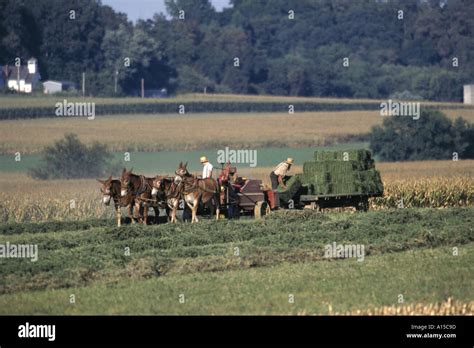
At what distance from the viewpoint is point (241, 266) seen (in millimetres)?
23203

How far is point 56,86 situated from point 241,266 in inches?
2559

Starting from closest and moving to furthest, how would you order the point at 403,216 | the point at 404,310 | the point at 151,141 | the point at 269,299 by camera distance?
the point at 404,310 < the point at 269,299 < the point at 403,216 < the point at 151,141

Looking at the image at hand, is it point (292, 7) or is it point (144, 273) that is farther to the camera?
point (292, 7)

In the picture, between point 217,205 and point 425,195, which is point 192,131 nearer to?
point 425,195

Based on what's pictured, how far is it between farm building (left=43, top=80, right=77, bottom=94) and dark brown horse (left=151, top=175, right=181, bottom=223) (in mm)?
55057

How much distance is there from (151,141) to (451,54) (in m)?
53.7

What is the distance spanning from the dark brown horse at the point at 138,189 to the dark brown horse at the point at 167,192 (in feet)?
0.47

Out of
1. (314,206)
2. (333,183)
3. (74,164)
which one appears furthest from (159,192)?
A: (74,164)

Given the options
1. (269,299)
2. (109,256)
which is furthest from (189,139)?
(269,299)

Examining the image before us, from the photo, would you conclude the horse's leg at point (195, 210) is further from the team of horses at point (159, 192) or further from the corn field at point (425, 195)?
the corn field at point (425, 195)

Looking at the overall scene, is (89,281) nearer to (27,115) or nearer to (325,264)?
(325,264)

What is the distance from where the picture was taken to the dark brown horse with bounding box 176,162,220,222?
29016 mm

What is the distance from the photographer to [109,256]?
23.5 meters

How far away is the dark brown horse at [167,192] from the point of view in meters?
29.0
